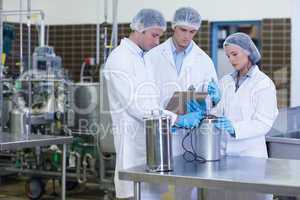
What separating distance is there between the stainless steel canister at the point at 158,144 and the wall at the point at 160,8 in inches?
144

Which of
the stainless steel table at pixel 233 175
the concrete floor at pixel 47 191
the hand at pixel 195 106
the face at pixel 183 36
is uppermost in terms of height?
the face at pixel 183 36

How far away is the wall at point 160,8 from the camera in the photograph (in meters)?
5.41

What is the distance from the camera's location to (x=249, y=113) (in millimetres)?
2512

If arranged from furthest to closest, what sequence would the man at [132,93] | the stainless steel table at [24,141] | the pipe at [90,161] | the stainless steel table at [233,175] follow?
the pipe at [90,161] → the stainless steel table at [24,141] → the man at [132,93] → the stainless steel table at [233,175]

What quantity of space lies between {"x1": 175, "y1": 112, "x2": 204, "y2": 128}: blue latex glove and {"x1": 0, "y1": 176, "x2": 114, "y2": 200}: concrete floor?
249 cm

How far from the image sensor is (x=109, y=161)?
436 cm

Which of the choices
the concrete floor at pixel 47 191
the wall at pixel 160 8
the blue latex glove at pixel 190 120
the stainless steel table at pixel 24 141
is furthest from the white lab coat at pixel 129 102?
the wall at pixel 160 8

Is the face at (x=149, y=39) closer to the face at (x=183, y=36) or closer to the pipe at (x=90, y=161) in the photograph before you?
the face at (x=183, y=36)

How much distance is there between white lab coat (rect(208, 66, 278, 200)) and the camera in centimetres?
240

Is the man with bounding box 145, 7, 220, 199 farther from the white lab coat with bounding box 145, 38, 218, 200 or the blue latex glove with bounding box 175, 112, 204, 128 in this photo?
the blue latex glove with bounding box 175, 112, 204, 128

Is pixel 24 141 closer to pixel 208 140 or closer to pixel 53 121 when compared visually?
pixel 208 140

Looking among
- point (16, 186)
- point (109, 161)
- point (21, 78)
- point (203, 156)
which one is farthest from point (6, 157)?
point (203, 156)

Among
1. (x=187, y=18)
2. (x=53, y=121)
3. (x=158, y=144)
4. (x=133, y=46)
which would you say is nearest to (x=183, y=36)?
(x=187, y=18)

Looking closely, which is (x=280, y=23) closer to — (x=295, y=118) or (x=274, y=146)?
(x=295, y=118)
